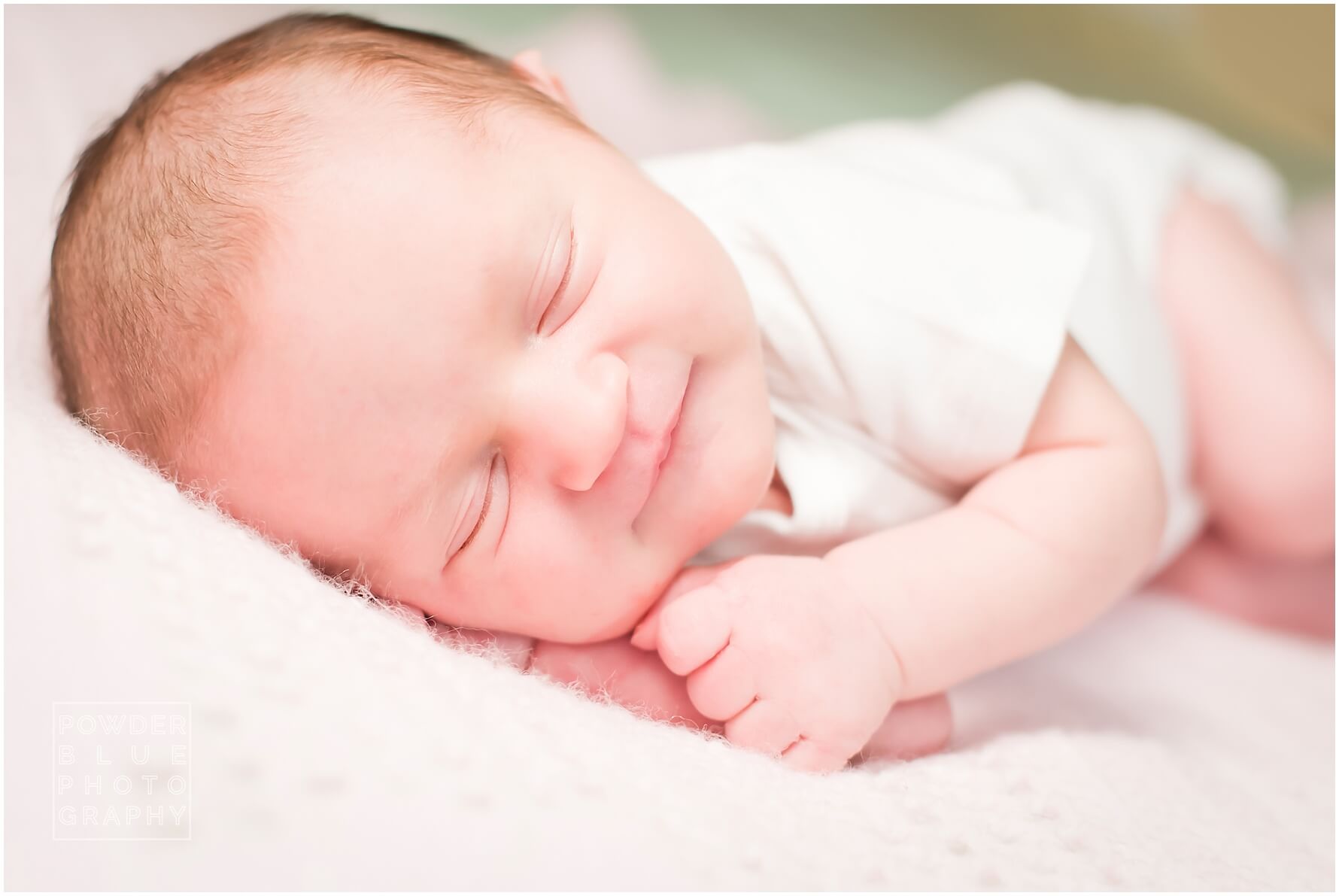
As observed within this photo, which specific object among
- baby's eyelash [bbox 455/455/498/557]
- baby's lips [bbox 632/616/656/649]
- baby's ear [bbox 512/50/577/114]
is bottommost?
baby's lips [bbox 632/616/656/649]

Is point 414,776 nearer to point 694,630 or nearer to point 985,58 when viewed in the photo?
point 694,630

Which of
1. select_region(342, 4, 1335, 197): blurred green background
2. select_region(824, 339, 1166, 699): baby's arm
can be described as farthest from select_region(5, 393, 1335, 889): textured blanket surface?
select_region(342, 4, 1335, 197): blurred green background

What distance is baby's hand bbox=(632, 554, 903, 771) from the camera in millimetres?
859

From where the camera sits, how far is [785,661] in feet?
2.84

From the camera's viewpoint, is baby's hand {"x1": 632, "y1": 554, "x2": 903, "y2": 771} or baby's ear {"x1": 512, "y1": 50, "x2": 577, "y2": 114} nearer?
baby's hand {"x1": 632, "y1": 554, "x2": 903, "y2": 771}

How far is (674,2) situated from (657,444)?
1357 millimetres

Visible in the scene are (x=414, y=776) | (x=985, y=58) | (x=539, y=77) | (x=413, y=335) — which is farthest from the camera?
(x=985, y=58)

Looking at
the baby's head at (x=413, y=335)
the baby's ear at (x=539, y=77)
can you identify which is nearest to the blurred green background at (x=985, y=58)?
the baby's ear at (x=539, y=77)

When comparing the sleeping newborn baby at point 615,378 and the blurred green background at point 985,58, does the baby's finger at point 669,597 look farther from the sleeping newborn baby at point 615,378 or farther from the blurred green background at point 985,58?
the blurred green background at point 985,58

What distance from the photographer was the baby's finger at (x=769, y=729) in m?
0.86

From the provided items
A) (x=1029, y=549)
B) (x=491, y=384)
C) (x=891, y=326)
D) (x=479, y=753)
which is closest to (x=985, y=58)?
(x=891, y=326)

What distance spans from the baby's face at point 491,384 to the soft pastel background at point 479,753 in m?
0.08

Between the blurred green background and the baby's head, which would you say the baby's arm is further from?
the blurred green background

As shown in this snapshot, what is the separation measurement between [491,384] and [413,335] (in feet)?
0.24
